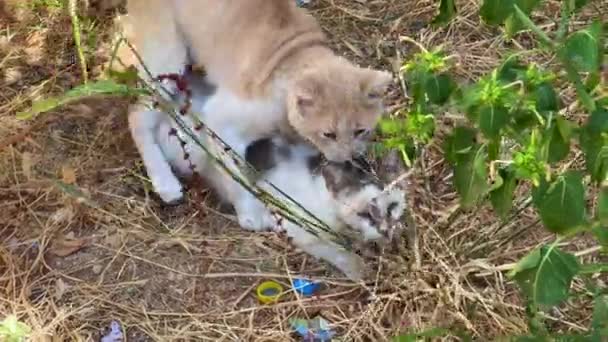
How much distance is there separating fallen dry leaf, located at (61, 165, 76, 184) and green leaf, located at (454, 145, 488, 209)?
1.65m

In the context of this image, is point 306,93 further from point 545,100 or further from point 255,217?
point 545,100

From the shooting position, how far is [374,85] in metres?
2.88

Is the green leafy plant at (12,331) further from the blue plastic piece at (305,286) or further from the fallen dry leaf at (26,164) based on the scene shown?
the blue plastic piece at (305,286)

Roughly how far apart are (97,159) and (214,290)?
69cm

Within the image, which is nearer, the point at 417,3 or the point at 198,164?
the point at 198,164

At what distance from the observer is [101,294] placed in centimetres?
273

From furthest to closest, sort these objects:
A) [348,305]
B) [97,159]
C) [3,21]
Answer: [3,21] → [97,159] → [348,305]

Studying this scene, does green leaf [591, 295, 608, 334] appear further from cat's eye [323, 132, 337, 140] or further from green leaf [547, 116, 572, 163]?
cat's eye [323, 132, 337, 140]

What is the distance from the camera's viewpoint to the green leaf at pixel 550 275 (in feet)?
5.18

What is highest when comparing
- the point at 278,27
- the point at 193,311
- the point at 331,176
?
the point at 278,27

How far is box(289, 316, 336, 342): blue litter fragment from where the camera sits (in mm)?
2588

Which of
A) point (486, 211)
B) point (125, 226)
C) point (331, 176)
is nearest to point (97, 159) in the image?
point (125, 226)

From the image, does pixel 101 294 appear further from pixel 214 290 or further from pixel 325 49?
pixel 325 49

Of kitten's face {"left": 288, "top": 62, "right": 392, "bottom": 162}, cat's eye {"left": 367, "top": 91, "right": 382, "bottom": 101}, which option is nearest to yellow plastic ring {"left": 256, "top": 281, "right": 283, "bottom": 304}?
kitten's face {"left": 288, "top": 62, "right": 392, "bottom": 162}
